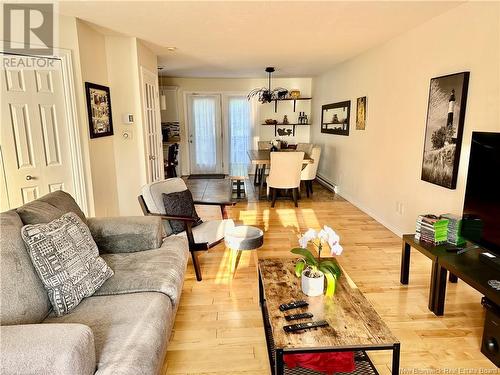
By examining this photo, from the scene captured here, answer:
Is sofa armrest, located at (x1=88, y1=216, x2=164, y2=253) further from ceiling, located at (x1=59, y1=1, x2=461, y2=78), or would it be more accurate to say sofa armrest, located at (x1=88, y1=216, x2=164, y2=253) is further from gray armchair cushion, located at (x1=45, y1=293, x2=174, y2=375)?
ceiling, located at (x1=59, y1=1, x2=461, y2=78)

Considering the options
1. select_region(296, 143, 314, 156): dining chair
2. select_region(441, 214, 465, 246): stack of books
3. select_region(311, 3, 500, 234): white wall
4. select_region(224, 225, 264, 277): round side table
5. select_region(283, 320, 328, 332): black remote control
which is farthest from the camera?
select_region(296, 143, 314, 156): dining chair

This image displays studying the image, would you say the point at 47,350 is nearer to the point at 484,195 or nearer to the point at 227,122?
the point at 484,195

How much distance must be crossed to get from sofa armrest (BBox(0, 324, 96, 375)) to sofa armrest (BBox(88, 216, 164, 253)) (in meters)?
1.08

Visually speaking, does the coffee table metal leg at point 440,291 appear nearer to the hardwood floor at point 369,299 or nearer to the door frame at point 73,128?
the hardwood floor at point 369,299

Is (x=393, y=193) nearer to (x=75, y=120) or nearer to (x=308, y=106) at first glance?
(x=75, y=120)

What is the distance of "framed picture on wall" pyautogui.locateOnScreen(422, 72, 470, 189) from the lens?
274cm

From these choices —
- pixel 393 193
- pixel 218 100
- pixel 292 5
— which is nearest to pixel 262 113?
pixel 218 100

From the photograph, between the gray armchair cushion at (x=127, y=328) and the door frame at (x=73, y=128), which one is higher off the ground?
the door frame at (x=73, y=128)

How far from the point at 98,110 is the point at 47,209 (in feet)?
6.76

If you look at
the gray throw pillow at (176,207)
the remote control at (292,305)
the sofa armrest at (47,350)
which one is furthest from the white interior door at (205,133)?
the sofa armrest at (47,350)

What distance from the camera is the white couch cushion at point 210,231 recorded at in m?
2.84

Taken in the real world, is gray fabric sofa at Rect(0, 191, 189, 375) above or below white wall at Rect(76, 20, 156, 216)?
below

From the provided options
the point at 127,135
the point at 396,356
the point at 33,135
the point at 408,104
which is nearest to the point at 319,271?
the point at 396,356

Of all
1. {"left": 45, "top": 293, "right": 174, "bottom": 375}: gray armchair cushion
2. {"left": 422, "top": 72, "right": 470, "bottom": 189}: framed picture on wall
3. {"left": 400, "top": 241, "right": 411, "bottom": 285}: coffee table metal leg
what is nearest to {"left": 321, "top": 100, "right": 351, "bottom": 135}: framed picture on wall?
{"left": 422, "top": 72, "right": 470, "bottom": 189}: framed picture on wall
